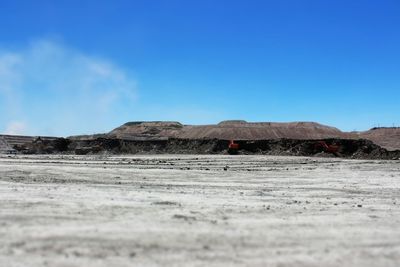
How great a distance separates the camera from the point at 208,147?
64.7 m

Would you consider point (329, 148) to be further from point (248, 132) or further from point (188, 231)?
point (188, 231)

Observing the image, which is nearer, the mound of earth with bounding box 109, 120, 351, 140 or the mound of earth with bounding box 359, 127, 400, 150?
the mound of earth with bounding box 359, 127, 400, 150

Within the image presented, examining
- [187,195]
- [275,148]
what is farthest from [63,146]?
[187,195]

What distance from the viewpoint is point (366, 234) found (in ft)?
31.0

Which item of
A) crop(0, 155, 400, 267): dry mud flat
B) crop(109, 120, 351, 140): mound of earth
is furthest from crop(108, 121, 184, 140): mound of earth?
crop(0, 155, 400, 267): dry mud flat

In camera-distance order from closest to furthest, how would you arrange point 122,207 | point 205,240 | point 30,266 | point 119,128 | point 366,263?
1. point 30,266
2. point 366,263
3. point 205,240
4. point 122,207
5. point 119,128

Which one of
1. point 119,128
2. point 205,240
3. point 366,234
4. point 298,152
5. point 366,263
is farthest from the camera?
point 119,128

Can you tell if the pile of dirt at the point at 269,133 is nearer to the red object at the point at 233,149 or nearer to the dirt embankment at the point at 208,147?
the dirt embankment at the point at 208,147

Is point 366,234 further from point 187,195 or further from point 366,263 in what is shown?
point 187,195

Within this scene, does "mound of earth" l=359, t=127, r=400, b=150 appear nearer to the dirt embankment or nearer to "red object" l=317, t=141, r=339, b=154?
the dirt embankment

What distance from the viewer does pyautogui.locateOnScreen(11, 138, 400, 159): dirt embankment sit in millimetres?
58031

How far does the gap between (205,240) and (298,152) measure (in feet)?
169

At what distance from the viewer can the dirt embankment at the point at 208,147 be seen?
190ft

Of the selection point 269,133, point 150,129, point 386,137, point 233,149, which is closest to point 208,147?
point 233,149
